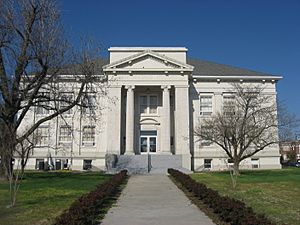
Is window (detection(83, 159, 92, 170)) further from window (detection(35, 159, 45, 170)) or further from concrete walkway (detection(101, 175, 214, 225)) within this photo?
concrete walkway (detection(101, 175, 214, 225))

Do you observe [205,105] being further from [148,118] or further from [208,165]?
[148,118]

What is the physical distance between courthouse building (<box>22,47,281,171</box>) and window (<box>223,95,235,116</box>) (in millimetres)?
322

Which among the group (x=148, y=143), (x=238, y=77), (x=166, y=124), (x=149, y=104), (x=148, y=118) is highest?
(x=238, y=77)

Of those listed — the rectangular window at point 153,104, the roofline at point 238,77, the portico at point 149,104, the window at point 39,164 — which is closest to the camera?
the portico at point 149,104

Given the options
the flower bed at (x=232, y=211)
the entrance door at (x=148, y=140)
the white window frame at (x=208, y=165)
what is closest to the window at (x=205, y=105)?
the white window frame at (x=208, y=165)

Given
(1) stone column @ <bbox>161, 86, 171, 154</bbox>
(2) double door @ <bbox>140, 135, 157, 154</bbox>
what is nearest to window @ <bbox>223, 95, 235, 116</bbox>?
(1) stone column @ <bbox>161, 86, 171, 154</bbox>

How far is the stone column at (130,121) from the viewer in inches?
1662

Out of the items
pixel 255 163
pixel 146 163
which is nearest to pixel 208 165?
pixel 255 163

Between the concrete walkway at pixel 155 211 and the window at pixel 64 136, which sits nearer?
the concrete walkway at pixel 155 211

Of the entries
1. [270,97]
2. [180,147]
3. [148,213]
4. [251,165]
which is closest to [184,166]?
[180,147]

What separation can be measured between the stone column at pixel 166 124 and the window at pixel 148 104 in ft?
8.73

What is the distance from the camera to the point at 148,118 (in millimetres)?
45938

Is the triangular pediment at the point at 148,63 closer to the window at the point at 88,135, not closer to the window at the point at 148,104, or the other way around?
the window at the point at 148,104

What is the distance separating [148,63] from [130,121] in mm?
7306
